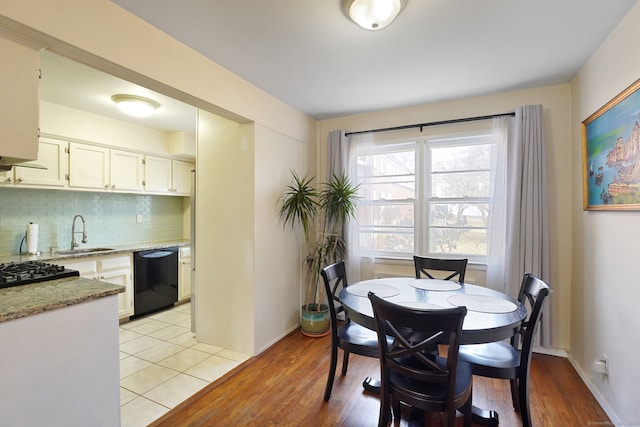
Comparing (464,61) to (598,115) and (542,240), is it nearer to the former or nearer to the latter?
(598,115)

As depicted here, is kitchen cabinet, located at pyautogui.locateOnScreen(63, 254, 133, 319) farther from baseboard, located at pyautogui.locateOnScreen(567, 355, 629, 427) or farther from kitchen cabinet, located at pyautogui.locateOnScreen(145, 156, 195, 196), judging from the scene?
baseboard, located at pyautogui.locateOnScreen(567, 355, 629, 427)

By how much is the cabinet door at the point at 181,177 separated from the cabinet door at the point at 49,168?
53.8 inches

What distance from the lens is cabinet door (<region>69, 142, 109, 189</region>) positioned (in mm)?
3365

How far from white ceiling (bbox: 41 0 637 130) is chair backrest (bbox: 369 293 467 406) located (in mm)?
1679

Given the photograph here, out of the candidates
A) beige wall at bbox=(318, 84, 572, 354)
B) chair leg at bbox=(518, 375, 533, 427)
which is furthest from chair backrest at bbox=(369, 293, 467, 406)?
beige wall at bbox=(318, 84, 572, 354)

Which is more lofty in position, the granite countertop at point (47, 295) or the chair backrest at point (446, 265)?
the granite countertop at point (47, 295)

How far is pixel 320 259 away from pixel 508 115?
2.41 metres

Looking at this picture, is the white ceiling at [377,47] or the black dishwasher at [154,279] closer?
the white ceiling at [377,47]

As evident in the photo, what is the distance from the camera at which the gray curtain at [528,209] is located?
2.73 metres

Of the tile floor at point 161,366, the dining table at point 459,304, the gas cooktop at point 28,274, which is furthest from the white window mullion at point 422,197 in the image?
the gas cooktop at point 28,274

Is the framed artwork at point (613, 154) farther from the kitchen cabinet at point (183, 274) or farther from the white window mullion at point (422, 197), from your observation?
the kitchen cabinet at point (183, 274)

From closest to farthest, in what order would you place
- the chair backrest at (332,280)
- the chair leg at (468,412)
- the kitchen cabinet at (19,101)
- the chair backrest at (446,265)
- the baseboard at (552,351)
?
1. the kitchen cabinet at (19,101)
2. the chair leg at (468,412)
3. the chair backrest at (332,280)
4. the chair backrest at (446,265)
5. the baseboard at (552,351)

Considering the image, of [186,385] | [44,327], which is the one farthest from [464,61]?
[186,385]

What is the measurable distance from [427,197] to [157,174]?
12.1 ft
